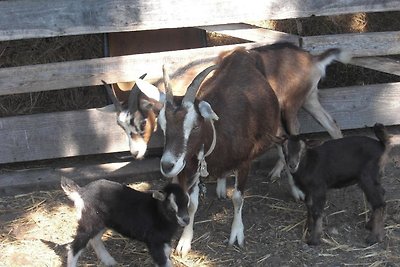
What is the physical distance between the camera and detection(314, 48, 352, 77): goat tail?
588 centimetres

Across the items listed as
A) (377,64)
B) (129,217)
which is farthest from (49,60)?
(377,64)

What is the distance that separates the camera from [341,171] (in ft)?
16.3

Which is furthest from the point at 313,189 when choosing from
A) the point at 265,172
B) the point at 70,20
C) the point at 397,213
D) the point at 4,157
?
the point at 4,157

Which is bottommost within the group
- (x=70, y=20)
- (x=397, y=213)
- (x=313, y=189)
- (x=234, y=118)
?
(x=397, y=213)

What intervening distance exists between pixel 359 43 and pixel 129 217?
2.78 m

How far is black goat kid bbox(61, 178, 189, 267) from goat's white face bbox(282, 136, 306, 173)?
0.88m

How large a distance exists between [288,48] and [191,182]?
1.67 metres

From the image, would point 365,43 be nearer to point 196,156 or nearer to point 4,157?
point 196,156

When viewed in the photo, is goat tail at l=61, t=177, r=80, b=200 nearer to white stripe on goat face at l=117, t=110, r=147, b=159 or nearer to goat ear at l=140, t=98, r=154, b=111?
white stripe on goat face at l=117, t=110, r=147, b=159

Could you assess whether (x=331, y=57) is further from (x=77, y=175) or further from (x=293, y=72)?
(x=77, y=175)

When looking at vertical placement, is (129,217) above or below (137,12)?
below

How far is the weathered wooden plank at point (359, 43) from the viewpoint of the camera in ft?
19.7

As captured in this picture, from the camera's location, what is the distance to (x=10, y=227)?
18.1ft

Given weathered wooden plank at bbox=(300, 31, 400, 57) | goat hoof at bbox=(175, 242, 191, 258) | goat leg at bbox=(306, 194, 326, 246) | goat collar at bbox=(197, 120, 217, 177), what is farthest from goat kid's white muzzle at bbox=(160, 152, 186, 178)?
weathered wooden plank at bbox=(300, 31, 400, 57)
